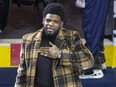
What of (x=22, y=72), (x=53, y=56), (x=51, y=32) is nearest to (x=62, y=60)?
(x=53, y=56)

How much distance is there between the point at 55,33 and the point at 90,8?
248 centimetres

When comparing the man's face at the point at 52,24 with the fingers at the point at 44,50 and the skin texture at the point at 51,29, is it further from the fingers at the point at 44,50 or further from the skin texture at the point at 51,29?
the fingers at the point at 44,50

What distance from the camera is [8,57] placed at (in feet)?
17.9

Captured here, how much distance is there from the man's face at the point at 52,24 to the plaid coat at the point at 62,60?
62 mm

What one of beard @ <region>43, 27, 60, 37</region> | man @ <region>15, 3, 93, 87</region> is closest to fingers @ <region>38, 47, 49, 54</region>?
man @ <region>15, 3, 93, 87</region>

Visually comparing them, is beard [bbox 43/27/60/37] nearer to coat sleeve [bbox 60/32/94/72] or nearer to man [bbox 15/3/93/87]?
man [bbox 15/3/93/87]

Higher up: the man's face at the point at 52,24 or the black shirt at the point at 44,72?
the man's face at the point at 52,24

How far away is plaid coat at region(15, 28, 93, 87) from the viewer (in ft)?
7.90

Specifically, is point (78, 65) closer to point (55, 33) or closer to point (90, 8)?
point (55, 33)

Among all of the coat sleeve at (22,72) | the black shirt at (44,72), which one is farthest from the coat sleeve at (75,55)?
the coat sleeve at (22,72)

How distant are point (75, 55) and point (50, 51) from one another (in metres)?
0.19

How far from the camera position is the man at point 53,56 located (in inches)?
94.3

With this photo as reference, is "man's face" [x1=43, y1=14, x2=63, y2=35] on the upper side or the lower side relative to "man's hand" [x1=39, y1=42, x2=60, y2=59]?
upper

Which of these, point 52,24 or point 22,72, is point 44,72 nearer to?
point 22,72
